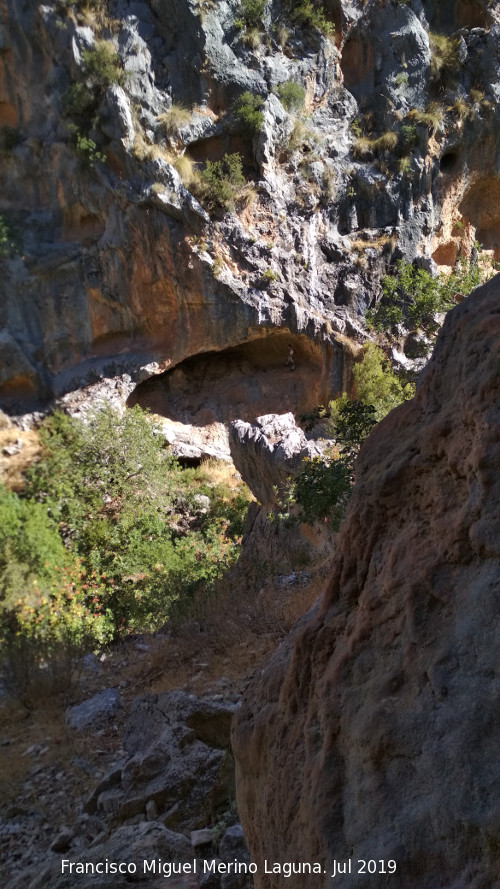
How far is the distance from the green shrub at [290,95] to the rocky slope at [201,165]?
0.16m

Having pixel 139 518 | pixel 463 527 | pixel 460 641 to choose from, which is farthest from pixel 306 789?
pixel 139 518

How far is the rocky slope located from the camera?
1441 cm

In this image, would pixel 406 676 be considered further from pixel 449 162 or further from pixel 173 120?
pixel 449 162

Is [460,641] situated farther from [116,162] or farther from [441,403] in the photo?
[116,162]

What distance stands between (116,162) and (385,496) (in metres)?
15.1

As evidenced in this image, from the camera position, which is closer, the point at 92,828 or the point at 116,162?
the point at 92,828

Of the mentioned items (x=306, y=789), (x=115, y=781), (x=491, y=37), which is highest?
(x=491, y=37)

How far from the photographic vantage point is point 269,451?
8.83 metres

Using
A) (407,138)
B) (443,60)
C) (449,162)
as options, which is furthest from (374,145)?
(443,60)

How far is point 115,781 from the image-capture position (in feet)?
10.6

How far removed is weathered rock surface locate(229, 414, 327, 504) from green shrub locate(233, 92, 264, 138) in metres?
8.54

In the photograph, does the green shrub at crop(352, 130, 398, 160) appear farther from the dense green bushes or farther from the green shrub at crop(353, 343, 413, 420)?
the dense green bushes

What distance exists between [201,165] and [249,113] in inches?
65.6

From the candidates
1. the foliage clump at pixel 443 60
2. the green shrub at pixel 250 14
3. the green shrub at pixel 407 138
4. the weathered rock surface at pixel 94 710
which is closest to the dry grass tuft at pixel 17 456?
the weathered rock surface at pixel 94 710
